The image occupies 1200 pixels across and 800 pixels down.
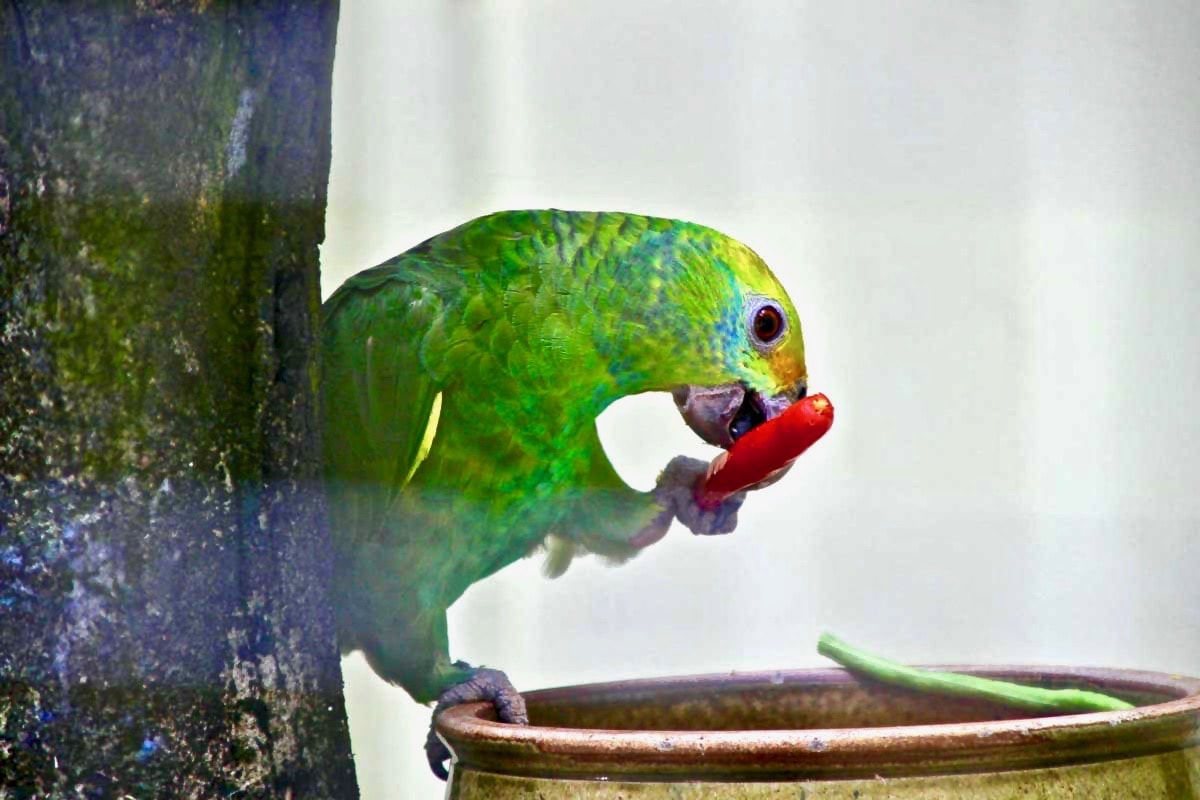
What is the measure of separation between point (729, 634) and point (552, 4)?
0.94m

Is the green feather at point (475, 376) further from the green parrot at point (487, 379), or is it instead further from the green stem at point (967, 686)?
the green stem at point (967, 686)

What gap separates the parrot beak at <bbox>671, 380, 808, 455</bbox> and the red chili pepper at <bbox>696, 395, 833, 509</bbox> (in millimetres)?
29

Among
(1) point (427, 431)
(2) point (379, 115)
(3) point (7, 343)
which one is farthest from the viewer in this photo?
(2) point (379, 115)

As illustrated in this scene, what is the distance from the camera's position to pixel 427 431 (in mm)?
1296

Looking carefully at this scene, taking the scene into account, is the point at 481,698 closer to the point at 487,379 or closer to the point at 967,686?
the point at 487,379

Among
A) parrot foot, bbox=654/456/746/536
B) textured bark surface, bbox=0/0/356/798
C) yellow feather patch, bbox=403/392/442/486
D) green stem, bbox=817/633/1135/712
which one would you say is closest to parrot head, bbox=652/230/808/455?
parrot foot, bbox=654/456/746/536

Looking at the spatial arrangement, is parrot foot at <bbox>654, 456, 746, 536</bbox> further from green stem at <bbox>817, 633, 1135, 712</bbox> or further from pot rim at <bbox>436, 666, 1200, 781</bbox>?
pot rim at <bbox>436, 666, 1200, 781</bbox>

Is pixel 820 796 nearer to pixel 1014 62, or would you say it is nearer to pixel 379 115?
pixel 379 115

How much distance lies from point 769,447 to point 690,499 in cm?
25

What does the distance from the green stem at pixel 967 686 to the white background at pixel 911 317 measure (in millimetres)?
784

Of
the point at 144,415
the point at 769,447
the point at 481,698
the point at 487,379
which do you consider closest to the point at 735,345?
the point at 769,447

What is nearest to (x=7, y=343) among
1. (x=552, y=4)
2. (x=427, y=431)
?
(x=427, y=431)

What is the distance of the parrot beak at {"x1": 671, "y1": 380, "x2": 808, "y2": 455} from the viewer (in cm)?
132

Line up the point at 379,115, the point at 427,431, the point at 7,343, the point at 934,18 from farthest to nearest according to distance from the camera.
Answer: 1. the point at 934,18
2. the point at 379,115
3. the point at 427,431
4. the point at 7,343
